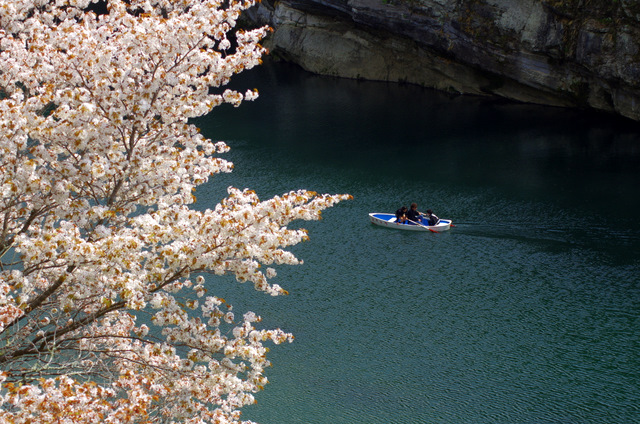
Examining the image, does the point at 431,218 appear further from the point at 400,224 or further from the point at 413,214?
the point at 400,224

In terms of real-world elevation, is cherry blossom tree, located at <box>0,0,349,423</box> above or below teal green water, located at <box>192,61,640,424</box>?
above

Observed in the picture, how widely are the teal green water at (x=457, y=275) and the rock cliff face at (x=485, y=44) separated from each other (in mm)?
2924

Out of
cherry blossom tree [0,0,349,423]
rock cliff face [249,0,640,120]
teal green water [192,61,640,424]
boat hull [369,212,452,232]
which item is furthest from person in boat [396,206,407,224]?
rock cliff face [249,0,640,120]

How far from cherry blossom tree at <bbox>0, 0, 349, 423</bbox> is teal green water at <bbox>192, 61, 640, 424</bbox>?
264 inches

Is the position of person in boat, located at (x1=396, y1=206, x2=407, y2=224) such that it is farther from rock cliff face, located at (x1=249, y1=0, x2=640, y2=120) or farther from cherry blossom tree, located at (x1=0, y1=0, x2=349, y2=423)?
rock cliff face, located at (x1=249, y1=0, x2=640, y2=120)

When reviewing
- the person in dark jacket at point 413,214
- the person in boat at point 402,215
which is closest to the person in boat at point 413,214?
the person in dark jacket at point 413,214

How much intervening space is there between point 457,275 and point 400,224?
13.0 feet

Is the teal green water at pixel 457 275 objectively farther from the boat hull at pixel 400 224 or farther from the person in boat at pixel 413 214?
the person in boat at pixel 413 214

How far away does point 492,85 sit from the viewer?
42.6 metres

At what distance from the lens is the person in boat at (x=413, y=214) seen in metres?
23.9

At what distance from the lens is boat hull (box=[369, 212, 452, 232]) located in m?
23.7

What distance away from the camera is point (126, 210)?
8734 mm

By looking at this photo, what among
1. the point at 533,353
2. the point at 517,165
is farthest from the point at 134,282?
A: the point at 517,165

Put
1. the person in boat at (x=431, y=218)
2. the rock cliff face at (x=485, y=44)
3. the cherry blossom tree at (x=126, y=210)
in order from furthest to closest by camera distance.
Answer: the rock cliff face at (x=485, y=44)
the person in boat at (x=431, y=218)
the cherry blossom tree at (x=126, y=210)
